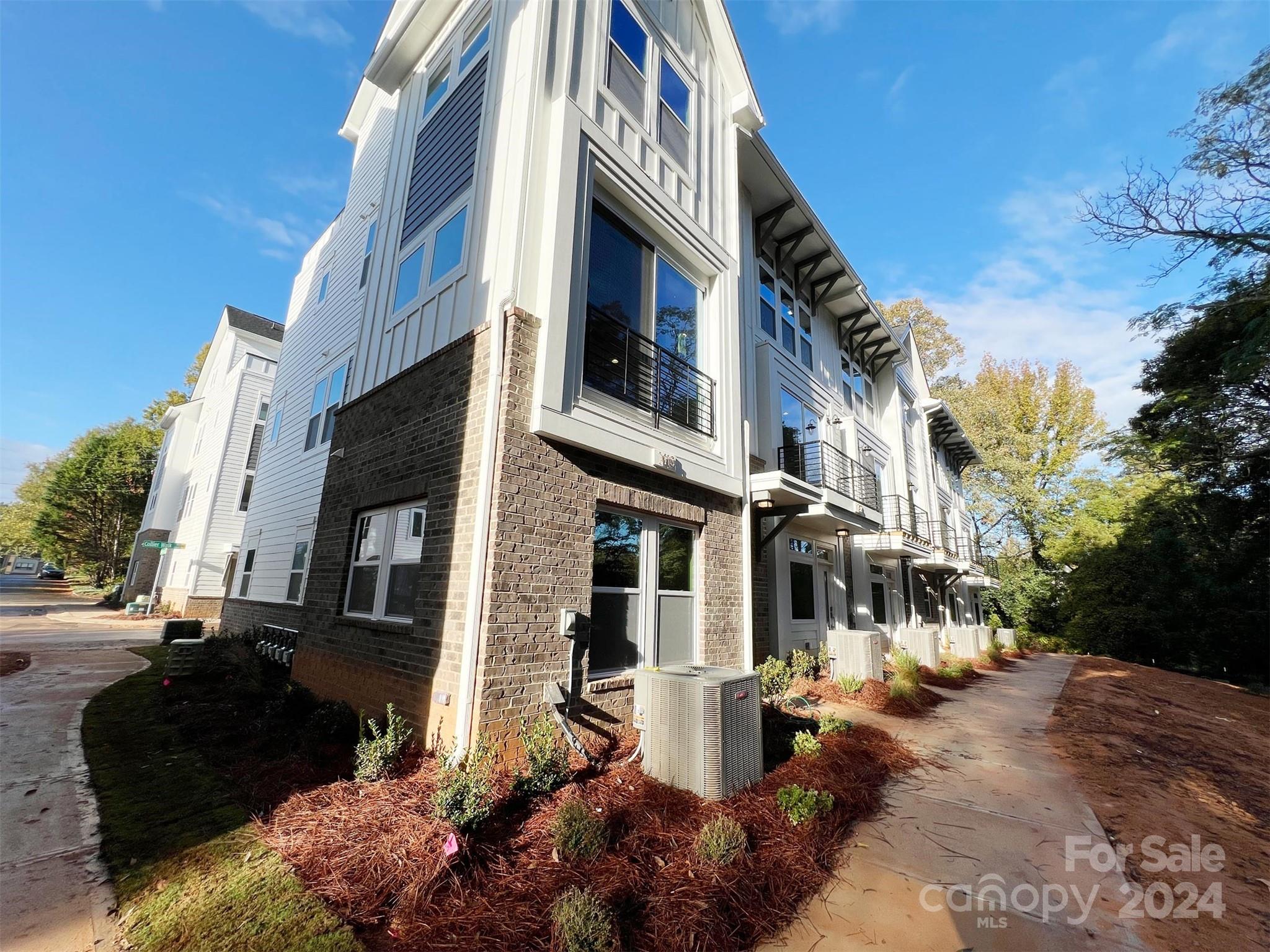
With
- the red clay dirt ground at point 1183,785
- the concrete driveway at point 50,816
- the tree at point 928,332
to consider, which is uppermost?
the tree at point 928,332

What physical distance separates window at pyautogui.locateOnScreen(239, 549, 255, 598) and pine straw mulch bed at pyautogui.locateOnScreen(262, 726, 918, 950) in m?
12.3

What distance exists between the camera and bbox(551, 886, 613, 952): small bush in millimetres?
2619

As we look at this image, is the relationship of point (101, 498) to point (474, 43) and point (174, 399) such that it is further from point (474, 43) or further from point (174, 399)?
point (474, 43)

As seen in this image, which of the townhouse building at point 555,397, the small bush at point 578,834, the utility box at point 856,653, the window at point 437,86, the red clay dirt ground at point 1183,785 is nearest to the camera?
the red clay dirt ground at point 1183,785

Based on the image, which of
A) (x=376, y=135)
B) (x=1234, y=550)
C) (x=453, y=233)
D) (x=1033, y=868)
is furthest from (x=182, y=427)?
(x=1234, y=550)

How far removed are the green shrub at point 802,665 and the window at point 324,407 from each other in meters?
10.8

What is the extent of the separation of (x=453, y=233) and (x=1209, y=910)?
30.0ft

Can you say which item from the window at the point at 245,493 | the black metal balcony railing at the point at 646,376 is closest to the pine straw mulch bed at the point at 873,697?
the black metal balcony railing at the point at 646,376

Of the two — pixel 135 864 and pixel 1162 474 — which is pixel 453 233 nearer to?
pixel 135 864

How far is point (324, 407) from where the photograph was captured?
40.9 ft

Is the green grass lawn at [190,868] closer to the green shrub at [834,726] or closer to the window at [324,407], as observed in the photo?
the green shrub at [834,726]

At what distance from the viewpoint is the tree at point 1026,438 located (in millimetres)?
29766

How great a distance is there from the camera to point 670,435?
23.3ft

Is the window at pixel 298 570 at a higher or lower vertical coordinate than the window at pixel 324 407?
lower
